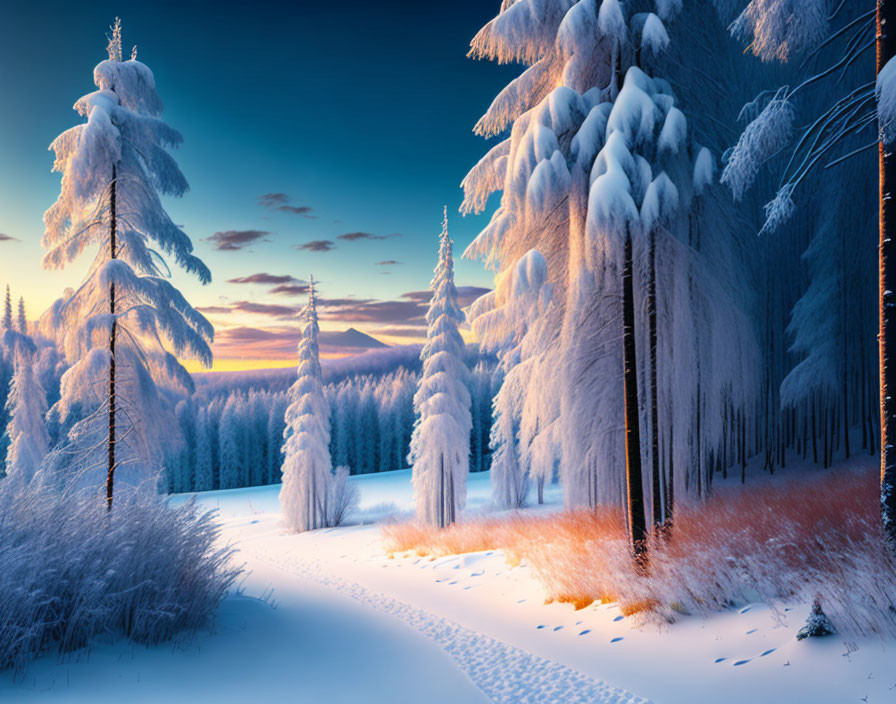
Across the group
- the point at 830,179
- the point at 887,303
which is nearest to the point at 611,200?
the point at 887,303

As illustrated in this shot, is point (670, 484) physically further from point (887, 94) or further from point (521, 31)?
point (521, 31)

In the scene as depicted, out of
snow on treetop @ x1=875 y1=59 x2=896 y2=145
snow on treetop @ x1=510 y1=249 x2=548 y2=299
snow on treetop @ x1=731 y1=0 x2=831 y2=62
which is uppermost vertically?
snow on treetop @ x1=731 y1=0 x2=831 y2=62

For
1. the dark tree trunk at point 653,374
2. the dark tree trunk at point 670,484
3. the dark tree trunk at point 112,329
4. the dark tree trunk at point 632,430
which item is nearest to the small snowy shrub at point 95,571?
the dark tree trunk at point 112,329

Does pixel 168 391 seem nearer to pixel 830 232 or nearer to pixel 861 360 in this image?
pixel 830 232

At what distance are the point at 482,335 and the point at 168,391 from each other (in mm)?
8308

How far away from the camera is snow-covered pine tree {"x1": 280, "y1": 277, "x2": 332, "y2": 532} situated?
3014cm

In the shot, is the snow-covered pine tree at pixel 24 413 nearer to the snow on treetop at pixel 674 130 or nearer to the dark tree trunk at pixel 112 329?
the dark tree trunk at pixel 112 329

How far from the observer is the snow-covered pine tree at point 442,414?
2500 centimetres

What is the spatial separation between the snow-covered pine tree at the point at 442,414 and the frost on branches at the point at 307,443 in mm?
7686

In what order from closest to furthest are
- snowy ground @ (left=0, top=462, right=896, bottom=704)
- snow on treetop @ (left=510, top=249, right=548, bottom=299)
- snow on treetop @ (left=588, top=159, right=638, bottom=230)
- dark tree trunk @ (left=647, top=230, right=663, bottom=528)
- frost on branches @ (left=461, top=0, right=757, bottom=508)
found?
1. snowy ground @ (left=0, top=462, right=896, bottom=704)
2. snow on treetop @ (left=588, top=159, right=638, bottom=230)
3. frost on branches @ (left=461, top=0, right=757, bottom=508)
4. snow on treetop @ (left=510, top=249, right=548, bottom=299)
5. dark tree trunk @ (left=647, top=230, right=663, bottom=528)

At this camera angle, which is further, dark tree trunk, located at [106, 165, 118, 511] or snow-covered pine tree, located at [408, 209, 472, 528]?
snow-covered pine tree, located at [408, 209, 472, 528]

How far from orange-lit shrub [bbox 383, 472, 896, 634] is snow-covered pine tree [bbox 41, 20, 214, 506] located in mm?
9002

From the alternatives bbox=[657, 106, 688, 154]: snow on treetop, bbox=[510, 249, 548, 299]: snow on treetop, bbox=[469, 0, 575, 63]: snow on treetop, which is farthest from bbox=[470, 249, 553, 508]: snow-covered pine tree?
bbox=[469, 0, 575, 63]: snow on treetop

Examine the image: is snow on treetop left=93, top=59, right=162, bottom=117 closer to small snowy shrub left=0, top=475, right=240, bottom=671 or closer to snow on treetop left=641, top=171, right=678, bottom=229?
small snowy shrub left=0, top=475, right=240, bottom=671
